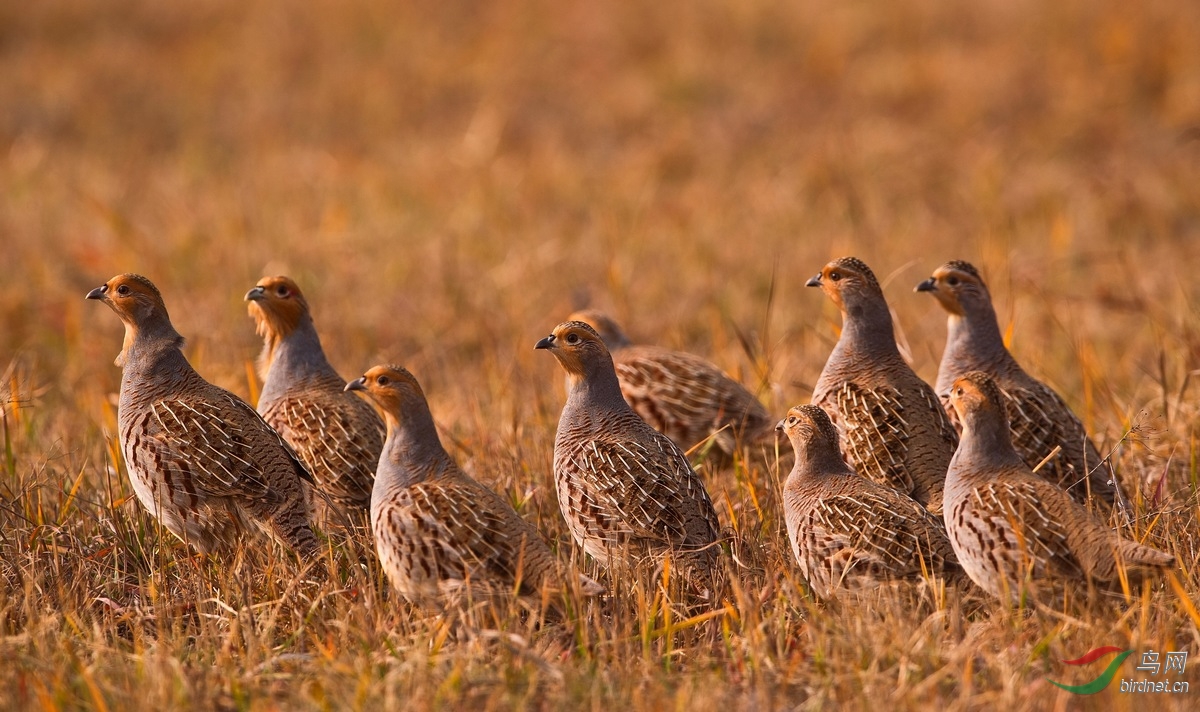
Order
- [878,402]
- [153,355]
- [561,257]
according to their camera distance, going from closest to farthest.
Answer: [153,355] < [878,402] < [561,257]

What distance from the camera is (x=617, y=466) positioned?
543cm

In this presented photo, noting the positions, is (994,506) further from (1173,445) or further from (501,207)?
(501,207)

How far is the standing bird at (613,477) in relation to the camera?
525 centimetres

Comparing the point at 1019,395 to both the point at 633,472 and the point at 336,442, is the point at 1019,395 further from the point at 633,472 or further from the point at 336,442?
the point at 336,442

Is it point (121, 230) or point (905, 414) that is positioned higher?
point (121, 230)

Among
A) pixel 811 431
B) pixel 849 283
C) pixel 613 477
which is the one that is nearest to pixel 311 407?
pixel 613 477

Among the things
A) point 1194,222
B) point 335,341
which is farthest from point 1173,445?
point 1194,222

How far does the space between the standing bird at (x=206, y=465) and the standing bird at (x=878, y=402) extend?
247 cm

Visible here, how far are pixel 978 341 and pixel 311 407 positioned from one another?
10.8ft

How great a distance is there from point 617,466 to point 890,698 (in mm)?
1717

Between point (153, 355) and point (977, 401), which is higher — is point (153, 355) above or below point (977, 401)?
above

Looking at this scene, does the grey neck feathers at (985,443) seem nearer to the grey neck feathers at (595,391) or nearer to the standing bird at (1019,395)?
the standing bird at (1019,395)

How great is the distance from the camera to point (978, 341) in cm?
633

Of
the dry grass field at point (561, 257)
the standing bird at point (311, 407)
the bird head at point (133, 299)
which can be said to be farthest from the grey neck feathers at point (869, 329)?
the bird head at point (133, 299)
